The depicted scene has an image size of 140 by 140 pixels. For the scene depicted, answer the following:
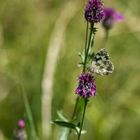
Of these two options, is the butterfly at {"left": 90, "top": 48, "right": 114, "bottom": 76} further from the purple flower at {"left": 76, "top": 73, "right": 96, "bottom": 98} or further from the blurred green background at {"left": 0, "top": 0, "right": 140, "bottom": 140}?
the blurred green background at {"left": 0, "top": 0, "right": 140, "bottom": 140}

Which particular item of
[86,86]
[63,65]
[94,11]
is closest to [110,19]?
[63,65]

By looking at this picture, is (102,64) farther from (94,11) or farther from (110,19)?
(110,19)

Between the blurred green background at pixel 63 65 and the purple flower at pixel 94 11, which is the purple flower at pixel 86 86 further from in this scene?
the blurred green background at pixel 63 65

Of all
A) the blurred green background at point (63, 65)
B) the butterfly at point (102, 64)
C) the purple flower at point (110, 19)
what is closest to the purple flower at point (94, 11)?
the butterfly at point (102, 64)

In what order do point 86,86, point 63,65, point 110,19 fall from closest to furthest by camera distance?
point 86,86 → point 110,19 → point 63,65

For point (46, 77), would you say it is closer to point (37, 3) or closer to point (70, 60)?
point (70, 60)

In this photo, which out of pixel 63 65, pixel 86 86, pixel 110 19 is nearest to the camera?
pixel 86 86
